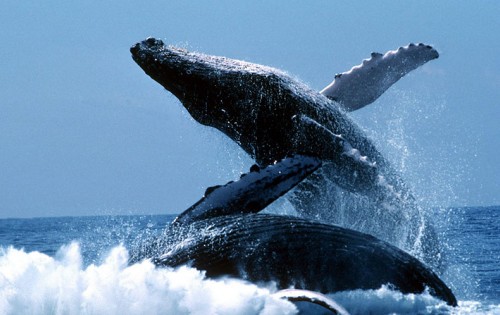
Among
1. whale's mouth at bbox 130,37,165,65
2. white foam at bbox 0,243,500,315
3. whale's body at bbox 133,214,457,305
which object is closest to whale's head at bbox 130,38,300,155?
whale's mouth at bbox 130,37,165,65

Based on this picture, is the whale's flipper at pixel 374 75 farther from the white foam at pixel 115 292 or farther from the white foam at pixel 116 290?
the white foam at pixel 115 292

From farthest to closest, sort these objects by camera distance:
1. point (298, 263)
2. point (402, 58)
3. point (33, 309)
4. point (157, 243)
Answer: point (402, 58) → point (157, 243) → point (298, 263) → point (33, 309)

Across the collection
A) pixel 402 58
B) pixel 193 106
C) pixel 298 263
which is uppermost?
pixel 402 58

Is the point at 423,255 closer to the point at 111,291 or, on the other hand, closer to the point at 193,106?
the point at 193,106

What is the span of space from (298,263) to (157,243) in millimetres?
1163

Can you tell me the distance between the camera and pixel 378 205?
7.42 meters

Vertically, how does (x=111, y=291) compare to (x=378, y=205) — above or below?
below

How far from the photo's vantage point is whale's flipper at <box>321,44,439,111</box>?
28.7 ft

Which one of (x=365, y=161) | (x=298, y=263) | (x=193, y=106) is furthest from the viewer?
(x=193, y=106)

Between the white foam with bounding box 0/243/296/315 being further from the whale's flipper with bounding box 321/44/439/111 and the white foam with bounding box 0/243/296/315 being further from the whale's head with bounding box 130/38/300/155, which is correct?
the whale's flipper with bounding box 321/44/439/111

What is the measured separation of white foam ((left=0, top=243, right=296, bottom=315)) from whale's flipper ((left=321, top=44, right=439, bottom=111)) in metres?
4.43

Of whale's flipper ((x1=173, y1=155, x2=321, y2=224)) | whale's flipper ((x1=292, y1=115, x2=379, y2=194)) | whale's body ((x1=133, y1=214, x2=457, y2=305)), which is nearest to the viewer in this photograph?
Answer: whale's body ((x1=133, y1=214, x2=457, y2=305))

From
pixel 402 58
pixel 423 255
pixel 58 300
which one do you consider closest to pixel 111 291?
pixel 58 300

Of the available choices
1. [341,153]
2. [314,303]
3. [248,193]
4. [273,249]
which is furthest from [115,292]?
[341,153]
